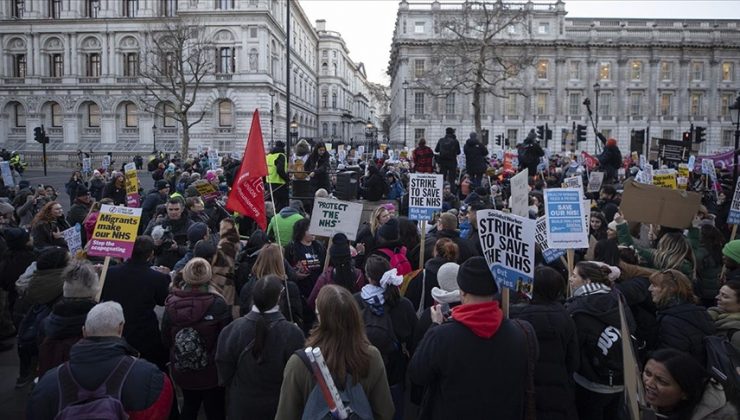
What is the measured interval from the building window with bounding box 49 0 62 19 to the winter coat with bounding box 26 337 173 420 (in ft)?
212

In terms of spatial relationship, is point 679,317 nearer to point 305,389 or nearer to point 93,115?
point 305,389

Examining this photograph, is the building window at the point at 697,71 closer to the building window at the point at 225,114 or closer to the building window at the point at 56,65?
the building window at the point at 225,114

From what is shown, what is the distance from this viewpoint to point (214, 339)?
462 cm

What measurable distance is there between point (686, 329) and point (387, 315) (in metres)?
2.17

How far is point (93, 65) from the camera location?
56.8 meters

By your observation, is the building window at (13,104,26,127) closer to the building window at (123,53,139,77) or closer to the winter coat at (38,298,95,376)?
the building window at (123,53,139,77)

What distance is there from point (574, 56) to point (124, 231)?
66.9m

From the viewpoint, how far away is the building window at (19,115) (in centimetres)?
5791

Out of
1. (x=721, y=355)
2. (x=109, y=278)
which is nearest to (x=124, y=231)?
(x=109, y=278)

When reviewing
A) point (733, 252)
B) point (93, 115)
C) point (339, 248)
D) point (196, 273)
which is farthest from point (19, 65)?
point (733, 252)

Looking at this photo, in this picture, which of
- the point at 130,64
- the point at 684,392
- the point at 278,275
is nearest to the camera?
the point at 684,392

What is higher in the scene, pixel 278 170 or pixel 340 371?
pixel 278 170

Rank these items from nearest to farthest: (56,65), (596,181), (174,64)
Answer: (596,181) → (174,64) → (56,65)

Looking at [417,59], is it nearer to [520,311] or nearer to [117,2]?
[117,2]
